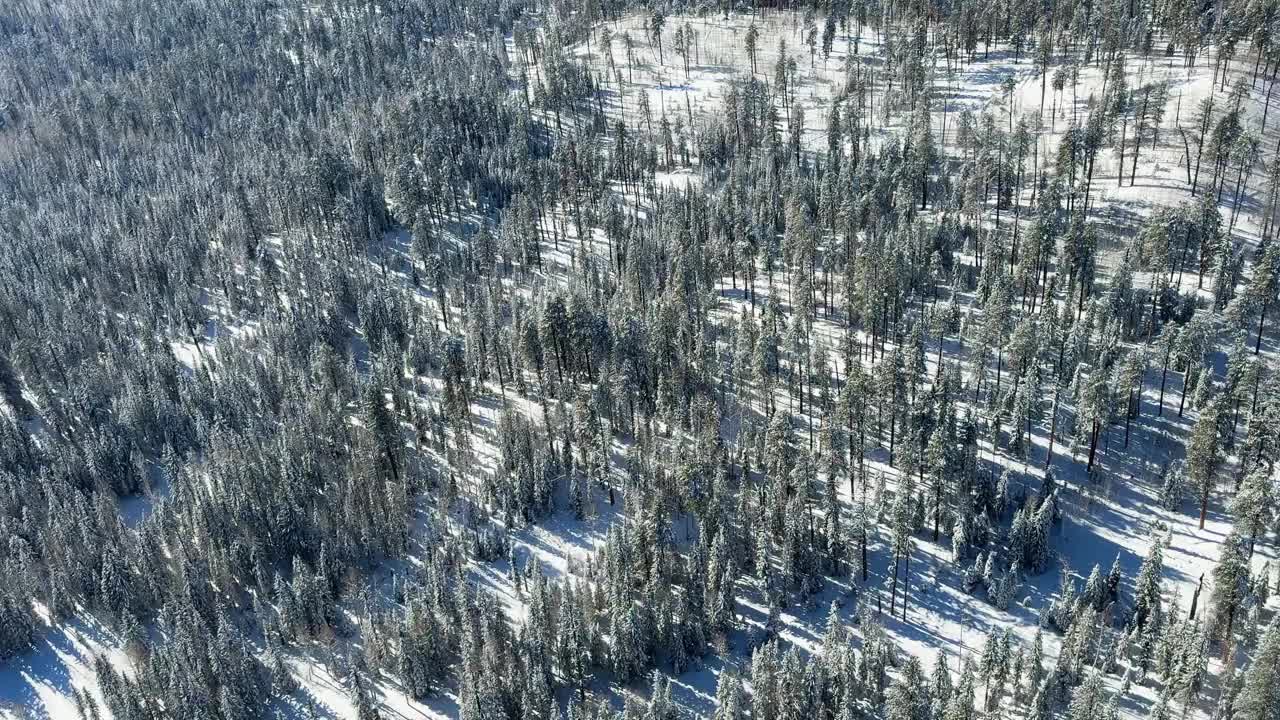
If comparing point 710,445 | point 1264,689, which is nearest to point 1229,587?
point 1264,689


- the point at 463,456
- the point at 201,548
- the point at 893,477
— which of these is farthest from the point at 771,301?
the point at 201,548

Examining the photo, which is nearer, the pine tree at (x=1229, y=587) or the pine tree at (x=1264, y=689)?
the pine tree at (x=1264, y=689)

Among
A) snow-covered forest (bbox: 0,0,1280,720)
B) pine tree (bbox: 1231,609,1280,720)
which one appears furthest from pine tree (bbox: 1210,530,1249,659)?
pine tree (bbox: 1231,609,1280,720)

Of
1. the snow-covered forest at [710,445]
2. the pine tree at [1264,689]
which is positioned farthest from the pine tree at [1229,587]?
the pine tree at [1264,689]

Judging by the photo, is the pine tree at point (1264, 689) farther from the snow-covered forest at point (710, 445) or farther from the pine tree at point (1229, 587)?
the pine tree at point (1229, 587)

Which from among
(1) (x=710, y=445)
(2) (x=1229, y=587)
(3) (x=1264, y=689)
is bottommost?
(3) (x=1264, y=689)

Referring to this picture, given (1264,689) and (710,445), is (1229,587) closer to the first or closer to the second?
(1264,689)

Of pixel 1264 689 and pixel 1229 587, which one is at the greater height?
pixel 1229 587

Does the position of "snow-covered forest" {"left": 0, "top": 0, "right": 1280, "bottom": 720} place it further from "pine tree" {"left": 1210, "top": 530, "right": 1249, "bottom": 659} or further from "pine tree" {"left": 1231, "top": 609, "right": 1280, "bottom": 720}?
"pine tree" {"left": 1210, "top": 530, "right": 1249, "bottom": 659}
